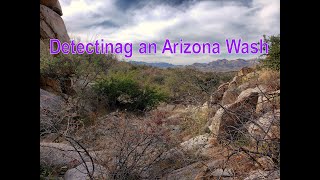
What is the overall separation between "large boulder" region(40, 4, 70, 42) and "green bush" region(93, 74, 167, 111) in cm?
154

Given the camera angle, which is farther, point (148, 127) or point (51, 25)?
point (51, 25)

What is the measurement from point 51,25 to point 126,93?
2.50 meters

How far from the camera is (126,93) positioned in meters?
8.95

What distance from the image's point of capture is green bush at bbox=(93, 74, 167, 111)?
28.6 feet

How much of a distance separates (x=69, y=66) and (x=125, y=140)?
5.28m

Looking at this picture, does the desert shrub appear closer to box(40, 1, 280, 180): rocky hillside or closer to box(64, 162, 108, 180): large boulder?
box(40, 1, 280, 180): rocky hillside

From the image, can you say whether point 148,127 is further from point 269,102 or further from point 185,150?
point 269,102

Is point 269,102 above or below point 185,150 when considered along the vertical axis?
above

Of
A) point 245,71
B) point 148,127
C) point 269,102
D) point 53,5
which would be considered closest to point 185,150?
point 148,127

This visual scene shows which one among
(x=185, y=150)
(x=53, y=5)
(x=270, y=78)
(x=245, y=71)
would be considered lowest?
(x=185, y=150)

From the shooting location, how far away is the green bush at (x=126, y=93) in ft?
28.6
